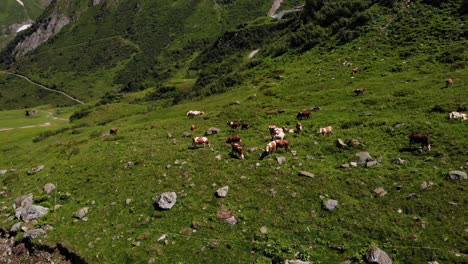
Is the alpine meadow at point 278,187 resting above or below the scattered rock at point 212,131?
above

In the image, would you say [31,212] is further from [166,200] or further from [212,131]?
[212,131]

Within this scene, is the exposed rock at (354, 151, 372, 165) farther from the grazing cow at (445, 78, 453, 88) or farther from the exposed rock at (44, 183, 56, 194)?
the exposed rock at (44, 183, 56, 194)

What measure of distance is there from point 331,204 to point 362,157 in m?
5.91

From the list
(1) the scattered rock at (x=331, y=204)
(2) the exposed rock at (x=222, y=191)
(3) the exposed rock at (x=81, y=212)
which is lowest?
(1) the scattered rock at (x=331, y=204)

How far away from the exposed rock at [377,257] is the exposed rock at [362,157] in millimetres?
8325

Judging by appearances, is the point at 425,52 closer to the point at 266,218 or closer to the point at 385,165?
the point at 385,165

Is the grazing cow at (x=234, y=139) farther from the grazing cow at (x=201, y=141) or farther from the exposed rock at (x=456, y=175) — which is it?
the exposed rock at (x=456, y=175)

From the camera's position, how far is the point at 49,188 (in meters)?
28.1

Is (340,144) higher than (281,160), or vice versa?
(281,160)

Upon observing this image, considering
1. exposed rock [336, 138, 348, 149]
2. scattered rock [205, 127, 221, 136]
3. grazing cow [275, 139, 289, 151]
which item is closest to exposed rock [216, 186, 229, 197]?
grazing cow [275, 139, 289, 151]

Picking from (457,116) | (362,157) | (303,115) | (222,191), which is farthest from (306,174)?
(303,115)

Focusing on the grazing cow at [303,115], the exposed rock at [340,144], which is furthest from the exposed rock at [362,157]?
the grazing cow at [303,115]

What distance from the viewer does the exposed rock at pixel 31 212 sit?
953 inches

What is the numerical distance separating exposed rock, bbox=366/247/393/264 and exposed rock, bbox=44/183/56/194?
924 inches
